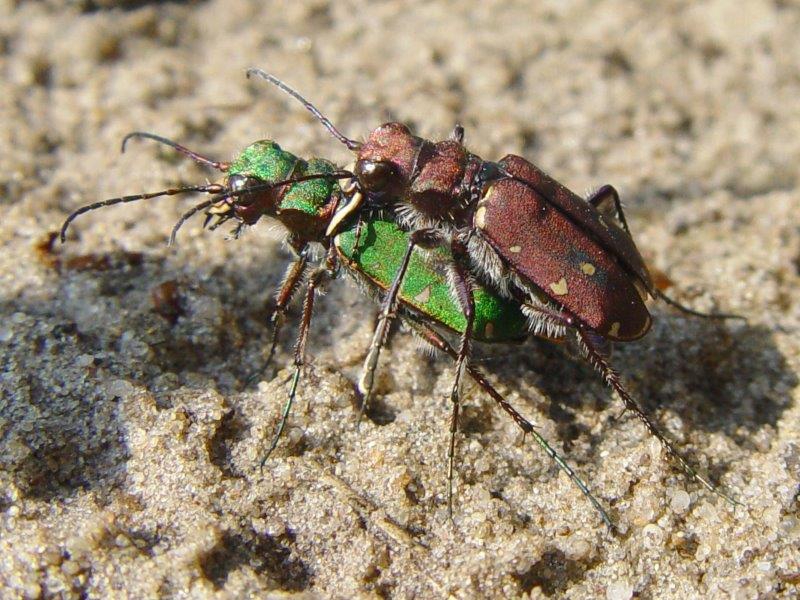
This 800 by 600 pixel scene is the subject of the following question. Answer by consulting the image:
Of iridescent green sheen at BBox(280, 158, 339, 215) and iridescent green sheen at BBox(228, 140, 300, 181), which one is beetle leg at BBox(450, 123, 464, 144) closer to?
iridescent green sheen at BBox(280, 158, 339, 215)

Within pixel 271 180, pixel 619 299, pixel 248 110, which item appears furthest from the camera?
pixel 248 110

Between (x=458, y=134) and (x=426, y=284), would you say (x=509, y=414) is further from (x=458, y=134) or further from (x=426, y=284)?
(x=458, y=134)

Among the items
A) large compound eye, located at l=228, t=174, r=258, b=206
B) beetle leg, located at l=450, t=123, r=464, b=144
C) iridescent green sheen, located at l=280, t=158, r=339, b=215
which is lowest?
large compound eye, located at l=228, t=174, r=258, b=206

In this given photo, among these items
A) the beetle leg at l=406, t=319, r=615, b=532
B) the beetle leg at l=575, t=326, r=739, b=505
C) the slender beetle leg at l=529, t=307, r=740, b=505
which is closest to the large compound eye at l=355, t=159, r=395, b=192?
the beetle leg at l=406, t=319, r=615, b=532

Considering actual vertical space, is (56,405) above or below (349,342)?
below

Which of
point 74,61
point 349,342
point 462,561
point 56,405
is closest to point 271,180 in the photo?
point 349,342

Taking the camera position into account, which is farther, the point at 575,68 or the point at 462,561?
the point at 575,68

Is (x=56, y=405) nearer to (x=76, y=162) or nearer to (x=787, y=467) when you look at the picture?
(x=76, y=162)

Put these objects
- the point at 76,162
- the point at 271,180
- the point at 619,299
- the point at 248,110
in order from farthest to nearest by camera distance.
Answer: the point at 248,110 → the point at 76,162 → the point at 271,180 → the point at 619,299
